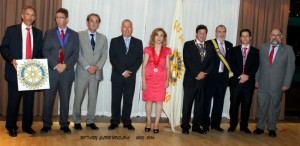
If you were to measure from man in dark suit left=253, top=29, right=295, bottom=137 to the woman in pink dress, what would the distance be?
5.02 feet

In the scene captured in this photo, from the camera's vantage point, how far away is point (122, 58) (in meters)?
5.23

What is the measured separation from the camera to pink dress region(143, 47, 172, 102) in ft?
16.8

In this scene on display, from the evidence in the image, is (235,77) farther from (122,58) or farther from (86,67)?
(86,67)

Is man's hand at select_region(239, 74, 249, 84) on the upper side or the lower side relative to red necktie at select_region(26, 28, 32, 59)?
lower

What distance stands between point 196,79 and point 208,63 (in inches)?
11.8

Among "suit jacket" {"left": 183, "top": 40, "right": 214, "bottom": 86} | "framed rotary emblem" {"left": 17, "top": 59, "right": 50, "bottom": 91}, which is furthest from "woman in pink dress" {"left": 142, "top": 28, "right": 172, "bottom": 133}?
"framed rotary emblem" {"left": 17, "top": 59, "right": 50, "bottom": 91}

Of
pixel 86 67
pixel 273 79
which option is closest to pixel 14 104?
pixel 86 67

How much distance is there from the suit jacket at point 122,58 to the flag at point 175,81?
0.58 meters

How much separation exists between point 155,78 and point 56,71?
1.40 metres

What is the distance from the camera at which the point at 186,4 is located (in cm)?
656

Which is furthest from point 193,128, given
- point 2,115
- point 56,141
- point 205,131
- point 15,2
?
point 15,2

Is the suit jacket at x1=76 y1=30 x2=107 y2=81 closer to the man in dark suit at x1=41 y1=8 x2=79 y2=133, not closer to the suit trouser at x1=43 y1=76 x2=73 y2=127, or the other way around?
the man in dark suit at x1=41 y1=8 x2=79 y2=133

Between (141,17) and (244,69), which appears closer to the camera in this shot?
(244,69)

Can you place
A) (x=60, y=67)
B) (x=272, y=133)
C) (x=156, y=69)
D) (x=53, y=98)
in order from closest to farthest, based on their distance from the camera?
(x=60, y=67) → (x=53, y=98) → (x=156, y=69) → (x=272, y=133)
